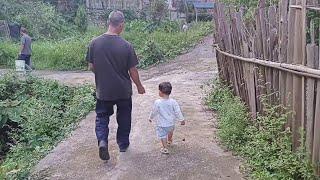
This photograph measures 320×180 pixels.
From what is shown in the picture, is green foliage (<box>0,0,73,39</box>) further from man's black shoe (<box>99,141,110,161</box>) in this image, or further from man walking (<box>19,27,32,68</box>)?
man's black shoe (<box>99,141,110,161</box>)

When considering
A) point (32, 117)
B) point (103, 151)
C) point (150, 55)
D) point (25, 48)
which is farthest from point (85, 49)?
point (103, 151)

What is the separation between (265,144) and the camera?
17.3 ft

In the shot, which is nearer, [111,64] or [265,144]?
[265,144]

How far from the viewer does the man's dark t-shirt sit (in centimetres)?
544

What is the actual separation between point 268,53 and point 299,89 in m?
0.99

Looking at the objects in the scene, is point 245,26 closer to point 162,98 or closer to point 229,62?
point 229,62

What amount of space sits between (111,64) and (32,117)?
137 inches

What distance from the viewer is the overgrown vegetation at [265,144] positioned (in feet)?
15.2

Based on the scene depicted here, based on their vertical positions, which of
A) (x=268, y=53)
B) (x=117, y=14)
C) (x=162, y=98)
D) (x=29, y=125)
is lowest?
(x=29, y=125)

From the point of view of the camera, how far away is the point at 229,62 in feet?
27.2

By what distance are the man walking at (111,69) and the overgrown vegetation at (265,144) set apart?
1.49 metres

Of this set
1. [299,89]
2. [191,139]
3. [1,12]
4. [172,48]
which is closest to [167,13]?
[172,48]

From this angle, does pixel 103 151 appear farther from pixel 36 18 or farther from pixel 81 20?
pixel 36 18

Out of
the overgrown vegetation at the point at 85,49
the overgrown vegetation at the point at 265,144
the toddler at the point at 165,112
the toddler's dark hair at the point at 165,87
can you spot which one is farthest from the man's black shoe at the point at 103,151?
the overgrown vegetation at the point at 85,49
